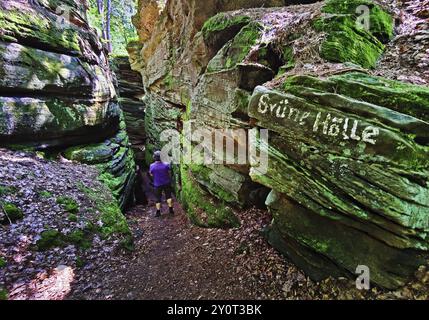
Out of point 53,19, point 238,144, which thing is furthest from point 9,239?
point 53,19

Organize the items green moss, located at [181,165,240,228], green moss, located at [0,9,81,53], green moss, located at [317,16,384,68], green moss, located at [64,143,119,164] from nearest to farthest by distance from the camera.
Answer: green moss, located at [317,16,384,68] < green moss, located at [181,165,240,228] < green moss, located at [0,9,81,53] < green moss, located at [64,143,119,164]

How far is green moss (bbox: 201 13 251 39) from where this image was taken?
862 cm

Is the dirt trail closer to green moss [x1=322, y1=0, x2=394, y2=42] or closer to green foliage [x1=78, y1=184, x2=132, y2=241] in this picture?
green foliage [x1=78, y1=184, x2=132, y2=241]

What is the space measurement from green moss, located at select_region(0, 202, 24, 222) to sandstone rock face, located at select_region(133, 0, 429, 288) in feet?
16.9

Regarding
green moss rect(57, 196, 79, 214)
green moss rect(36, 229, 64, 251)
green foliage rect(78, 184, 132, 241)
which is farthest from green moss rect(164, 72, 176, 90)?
green moss rect(36, 229, 64, 251)

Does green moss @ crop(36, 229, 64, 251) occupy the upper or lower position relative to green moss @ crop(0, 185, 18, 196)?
lower

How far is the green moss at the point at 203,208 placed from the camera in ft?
25.1

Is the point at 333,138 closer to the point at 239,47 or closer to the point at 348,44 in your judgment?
the point at 348,44

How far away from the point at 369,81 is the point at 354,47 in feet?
A: 5.74

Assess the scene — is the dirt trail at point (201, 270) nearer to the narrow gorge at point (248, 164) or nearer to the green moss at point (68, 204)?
the narrow gorge at point (248, 164)

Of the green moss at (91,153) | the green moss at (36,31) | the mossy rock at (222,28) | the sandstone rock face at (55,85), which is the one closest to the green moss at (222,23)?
the mossy rock at (222,28)

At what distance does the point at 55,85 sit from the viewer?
995cm

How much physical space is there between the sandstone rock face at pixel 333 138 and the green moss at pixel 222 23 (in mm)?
605
